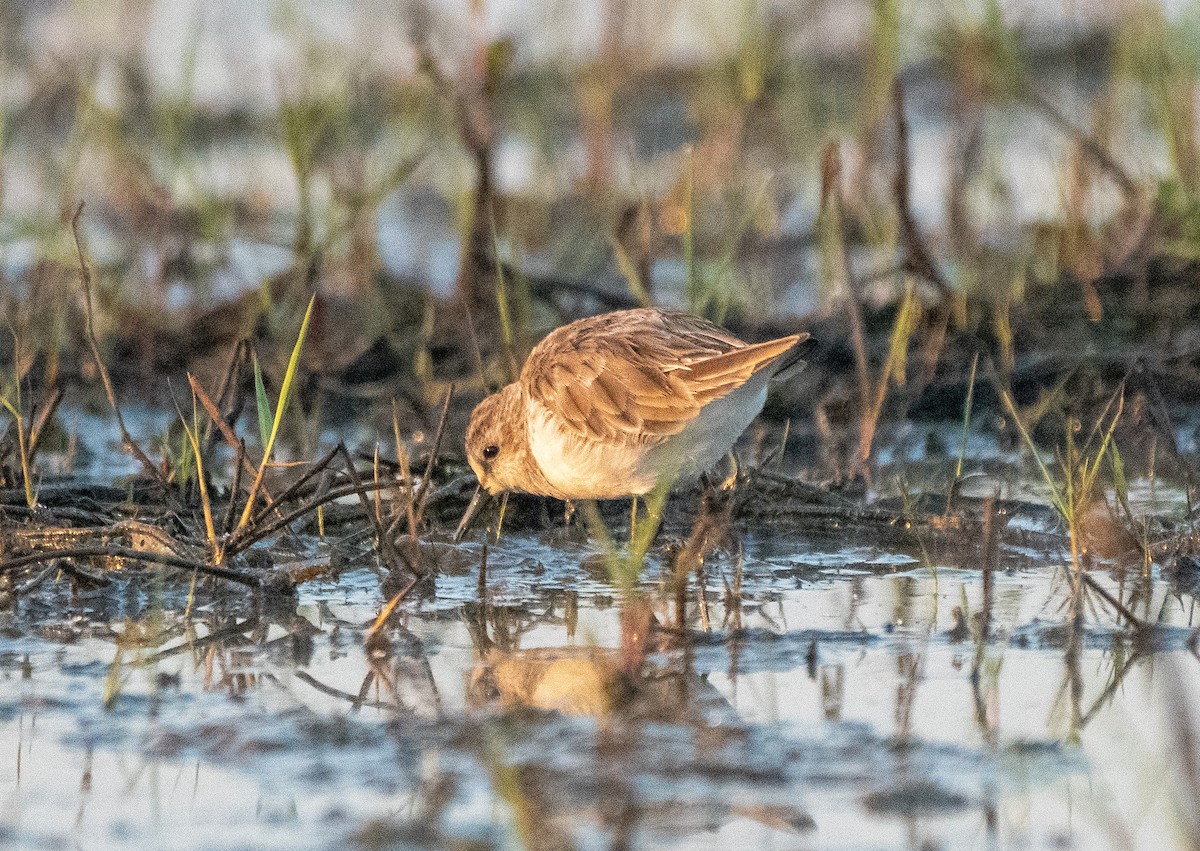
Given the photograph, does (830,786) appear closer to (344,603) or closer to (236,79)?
(344,603)

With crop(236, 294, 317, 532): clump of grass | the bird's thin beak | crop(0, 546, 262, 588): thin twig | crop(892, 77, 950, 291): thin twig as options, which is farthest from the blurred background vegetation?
crop(0, 546, 262, 588): thin twig

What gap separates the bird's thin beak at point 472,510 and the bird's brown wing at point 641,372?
1.16 ft

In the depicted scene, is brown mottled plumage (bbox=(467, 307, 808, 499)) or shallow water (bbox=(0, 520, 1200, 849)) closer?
shallow water (bbox=(0, 520, 1200, 849))

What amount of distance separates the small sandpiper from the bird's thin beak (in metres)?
0.01

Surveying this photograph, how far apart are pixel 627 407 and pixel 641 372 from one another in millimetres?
112

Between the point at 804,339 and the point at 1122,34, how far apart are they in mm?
5422

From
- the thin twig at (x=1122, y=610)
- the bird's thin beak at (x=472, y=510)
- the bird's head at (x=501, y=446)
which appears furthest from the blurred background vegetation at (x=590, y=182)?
the thin twig at (x=1122, y=610)

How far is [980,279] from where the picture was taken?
8312 mm

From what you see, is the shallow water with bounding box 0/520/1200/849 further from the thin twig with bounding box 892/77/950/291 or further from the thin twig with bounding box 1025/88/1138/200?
the thin twig with bounding box 1025/88/1138/200

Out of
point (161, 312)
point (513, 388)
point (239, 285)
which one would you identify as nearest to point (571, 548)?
point (513, 388)

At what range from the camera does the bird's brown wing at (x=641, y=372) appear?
4996 mm

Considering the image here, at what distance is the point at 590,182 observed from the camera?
1088cm

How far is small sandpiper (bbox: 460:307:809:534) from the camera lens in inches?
199

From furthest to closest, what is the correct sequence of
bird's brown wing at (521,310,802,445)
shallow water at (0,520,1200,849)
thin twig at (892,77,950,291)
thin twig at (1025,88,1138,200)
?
thin twig at (1025,88,1138,200) < thin twig at (892,77,950,291) < bird's brown wing at (521,310,802,445) < shallow water at (0,520,1200,849)
